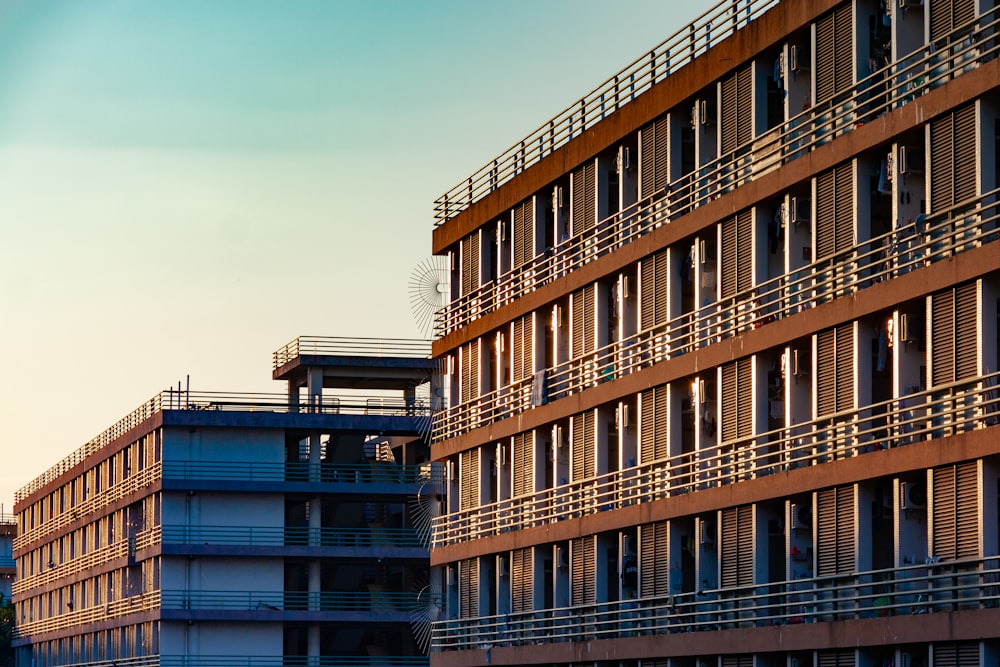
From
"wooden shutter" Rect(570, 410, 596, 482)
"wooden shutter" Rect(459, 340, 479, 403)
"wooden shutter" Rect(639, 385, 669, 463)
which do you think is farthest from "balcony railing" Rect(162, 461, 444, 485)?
"wooden shutter" Rect(639, 385, 669, 463)

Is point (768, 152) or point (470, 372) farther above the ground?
point (768, 152)

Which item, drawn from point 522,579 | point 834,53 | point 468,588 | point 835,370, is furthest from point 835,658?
point 468,588

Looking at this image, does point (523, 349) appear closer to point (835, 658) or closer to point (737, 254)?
point (737, 254)

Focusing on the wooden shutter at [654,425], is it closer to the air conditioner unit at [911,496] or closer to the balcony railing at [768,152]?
the balcony railing at [768,152]

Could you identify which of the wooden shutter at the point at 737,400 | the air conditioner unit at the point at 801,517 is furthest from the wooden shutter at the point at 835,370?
the wooden shutter at the point at 737,400

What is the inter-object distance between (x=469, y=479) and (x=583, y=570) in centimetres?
872

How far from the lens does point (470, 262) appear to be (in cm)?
5425

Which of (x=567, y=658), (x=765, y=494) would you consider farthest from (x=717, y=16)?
(x=567, y=658)

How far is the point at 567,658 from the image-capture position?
147 feet

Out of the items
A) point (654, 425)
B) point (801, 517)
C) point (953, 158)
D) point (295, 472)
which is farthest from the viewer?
point (295, 472)

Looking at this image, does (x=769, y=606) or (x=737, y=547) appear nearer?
(x=769, y=606)

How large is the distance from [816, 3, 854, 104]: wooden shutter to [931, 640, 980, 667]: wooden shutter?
10067 millimetres

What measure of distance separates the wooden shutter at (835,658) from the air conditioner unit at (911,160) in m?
8.19

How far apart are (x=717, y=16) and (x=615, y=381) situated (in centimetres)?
886
